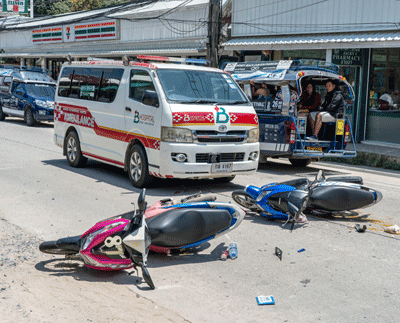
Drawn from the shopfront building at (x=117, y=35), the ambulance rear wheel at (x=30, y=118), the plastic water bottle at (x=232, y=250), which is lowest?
the plastic water bottle at (x=232, y=250)

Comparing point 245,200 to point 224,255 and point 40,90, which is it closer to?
point 224,255

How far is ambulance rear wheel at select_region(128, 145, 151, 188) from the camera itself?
9086mm

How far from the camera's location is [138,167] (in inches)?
367

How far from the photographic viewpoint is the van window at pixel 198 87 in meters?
8.89

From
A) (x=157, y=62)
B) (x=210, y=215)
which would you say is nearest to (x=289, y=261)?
(x=210, y=215)

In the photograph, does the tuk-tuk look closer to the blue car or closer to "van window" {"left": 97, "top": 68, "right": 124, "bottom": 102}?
"van window" {"left": 97, "top": 68, "right": 124, "bottom": 102}

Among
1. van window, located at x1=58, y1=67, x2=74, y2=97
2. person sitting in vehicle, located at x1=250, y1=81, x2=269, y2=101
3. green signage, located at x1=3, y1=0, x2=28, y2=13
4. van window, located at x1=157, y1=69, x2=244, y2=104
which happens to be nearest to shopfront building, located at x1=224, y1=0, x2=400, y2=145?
person sitting in vehicle, located at x1=250, y1=81, x2=269, y2=101

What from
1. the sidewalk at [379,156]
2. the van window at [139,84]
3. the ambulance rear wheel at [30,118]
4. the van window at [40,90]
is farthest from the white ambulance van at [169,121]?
the van window at [40,90]

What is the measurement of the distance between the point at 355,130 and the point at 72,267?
46.7 ft

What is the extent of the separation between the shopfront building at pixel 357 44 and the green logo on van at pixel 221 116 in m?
8.46

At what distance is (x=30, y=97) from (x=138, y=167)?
13911 millimetres

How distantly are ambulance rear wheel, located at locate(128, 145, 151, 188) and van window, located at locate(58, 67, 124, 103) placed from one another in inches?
51.5

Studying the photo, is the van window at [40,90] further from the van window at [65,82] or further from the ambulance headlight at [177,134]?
the ambulance headlight at [177,134]

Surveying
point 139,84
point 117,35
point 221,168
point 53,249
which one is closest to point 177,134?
point 221,168
